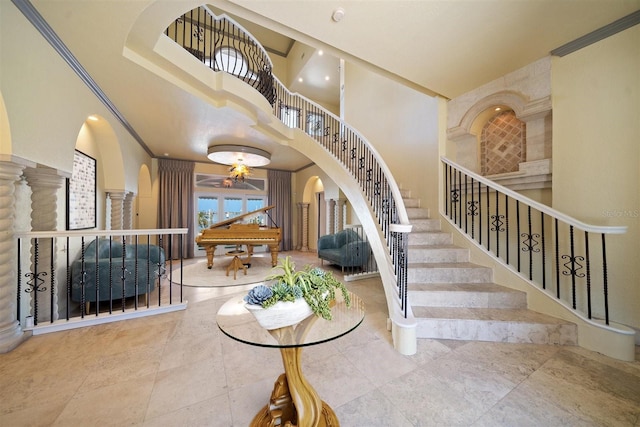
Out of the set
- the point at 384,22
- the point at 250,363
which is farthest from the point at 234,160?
the point at 250,363

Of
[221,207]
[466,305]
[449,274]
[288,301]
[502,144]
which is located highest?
[502,144]

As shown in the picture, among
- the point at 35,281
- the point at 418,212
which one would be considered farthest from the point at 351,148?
the point at 35,281

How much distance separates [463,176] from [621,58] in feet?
5.34

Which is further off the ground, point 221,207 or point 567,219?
point 221,207

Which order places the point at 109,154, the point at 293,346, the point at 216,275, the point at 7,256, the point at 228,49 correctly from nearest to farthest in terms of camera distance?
1. the point at 293,346
2. the point at 7,256
3. the point at 228,49
4. the point at 109,154
5. the point at 216,275

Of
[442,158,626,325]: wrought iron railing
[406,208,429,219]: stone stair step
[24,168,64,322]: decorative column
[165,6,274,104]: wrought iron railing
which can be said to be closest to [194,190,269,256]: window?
[165,6,274,104]: wrought iron railing

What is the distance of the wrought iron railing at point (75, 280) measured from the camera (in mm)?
2174

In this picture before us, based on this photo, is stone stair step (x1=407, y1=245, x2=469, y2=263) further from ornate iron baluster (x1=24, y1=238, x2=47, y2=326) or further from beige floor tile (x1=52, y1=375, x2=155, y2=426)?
ornate iron baluster (x1=24, y1=238, x2=47, y2=326)

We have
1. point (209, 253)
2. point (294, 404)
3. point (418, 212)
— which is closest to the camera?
point (294, 404)

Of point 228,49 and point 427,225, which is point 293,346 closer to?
point 427,225

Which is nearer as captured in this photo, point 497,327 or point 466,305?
point 497,327

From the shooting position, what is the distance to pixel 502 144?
3104 millimetres

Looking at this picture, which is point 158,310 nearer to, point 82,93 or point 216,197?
point 82,93

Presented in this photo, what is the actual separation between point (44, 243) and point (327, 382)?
9.83 feet
